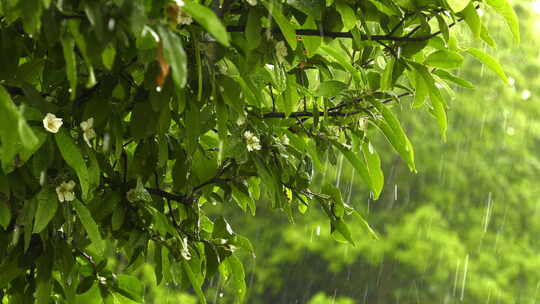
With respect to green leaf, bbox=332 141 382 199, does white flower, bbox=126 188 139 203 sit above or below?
below

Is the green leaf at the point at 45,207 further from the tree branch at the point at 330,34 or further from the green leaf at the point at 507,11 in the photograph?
the green leaf at the point at 507,11

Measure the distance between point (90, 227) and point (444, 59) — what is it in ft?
2.67

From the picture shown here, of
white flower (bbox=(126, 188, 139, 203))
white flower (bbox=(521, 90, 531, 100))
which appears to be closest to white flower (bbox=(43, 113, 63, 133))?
white flower (bbox=(126, 188, 139, 203))

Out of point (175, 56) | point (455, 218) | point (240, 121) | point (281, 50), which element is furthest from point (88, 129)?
point (455, 218)

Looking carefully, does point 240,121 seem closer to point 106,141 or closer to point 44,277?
point 106,141

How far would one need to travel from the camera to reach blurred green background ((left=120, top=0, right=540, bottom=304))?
10.5 metres

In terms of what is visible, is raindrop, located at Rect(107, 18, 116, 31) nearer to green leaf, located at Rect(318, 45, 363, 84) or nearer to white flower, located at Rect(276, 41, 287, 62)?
white flower, located at Rect(276, 41, 287, 62)

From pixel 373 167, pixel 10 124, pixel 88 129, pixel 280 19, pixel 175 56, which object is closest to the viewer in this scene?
pixel 175 56

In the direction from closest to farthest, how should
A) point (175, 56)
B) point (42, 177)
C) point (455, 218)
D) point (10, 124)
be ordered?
1. point (175, 56)
2. point (10, 124)
3. point (42, 177)
4. point (455, 218)

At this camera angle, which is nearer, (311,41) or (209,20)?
(209,20)

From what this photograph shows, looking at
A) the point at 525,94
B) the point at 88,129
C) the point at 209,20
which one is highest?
the point at 209,20

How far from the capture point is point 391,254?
10.8 metres

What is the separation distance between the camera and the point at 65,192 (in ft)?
5.64

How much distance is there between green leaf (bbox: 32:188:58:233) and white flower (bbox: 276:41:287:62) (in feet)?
1.69
